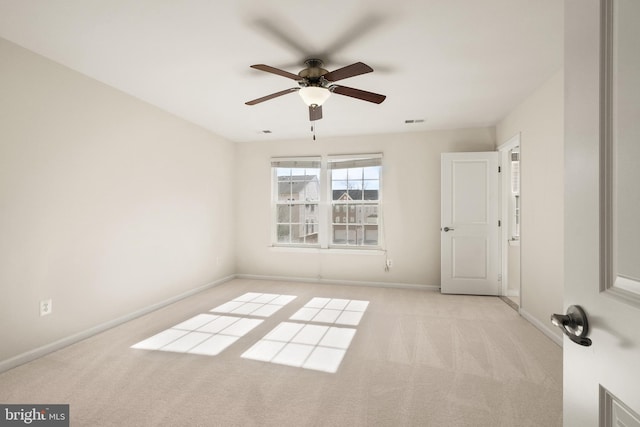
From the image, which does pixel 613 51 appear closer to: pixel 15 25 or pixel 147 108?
pixel 15 25

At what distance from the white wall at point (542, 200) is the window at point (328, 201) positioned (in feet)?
6.78

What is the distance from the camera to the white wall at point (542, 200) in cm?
285

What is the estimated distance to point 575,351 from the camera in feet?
2.45

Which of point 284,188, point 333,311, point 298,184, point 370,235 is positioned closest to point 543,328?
point 333,311

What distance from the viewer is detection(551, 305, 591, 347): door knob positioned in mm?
691

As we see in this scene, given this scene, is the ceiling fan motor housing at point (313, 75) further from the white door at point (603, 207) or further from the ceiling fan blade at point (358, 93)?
the white door at point (603, 207)

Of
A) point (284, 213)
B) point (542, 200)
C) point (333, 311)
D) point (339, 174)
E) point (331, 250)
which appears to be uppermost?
point (339, 174)

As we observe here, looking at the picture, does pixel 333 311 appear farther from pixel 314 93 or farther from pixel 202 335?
pixel 314 93

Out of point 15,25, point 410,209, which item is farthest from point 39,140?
point 410,209

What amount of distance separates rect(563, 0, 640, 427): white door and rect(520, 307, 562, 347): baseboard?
2.66 meters

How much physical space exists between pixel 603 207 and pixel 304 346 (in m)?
2.62

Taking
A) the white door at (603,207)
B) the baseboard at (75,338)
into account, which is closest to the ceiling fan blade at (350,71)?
the white door at (603,207)

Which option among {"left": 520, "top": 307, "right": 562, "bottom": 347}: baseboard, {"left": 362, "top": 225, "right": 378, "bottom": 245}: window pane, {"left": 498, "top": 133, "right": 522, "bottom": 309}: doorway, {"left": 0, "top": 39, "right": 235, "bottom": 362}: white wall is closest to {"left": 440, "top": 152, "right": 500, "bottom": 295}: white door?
{"left": 498, "top": 133, "right": 522, "bottom": 309}: doorway

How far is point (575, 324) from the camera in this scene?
719 millimetres
